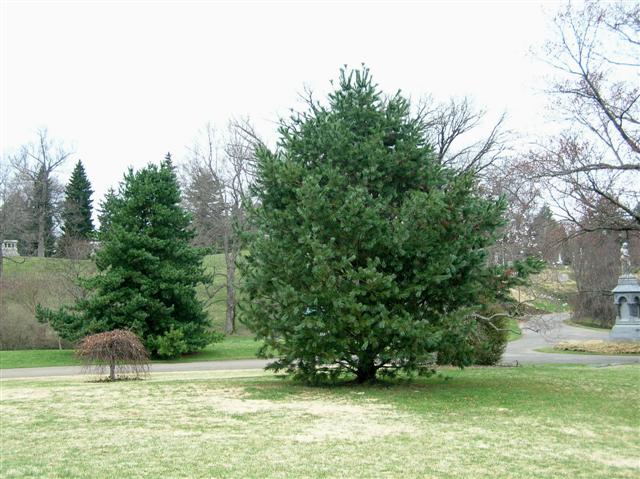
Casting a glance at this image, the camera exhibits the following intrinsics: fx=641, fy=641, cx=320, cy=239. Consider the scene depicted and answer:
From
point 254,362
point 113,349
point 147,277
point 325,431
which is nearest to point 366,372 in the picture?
point 325,431

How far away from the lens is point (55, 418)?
10.5m

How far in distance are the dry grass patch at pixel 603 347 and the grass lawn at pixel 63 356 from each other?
1614 cm

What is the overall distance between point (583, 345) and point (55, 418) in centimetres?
2825

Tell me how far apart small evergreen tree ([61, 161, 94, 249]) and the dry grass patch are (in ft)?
138

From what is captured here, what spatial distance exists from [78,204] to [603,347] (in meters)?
50.5

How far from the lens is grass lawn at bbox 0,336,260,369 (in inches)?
1086

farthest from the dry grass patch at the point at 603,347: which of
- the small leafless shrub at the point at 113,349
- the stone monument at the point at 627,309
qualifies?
the small leafless shrub at the point at 113,349

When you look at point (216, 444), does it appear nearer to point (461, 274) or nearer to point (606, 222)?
point (461, 274)

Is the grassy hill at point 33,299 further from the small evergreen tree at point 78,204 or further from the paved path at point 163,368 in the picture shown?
the small evergreen tree at point 78,204

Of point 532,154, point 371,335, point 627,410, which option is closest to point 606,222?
point 532,154

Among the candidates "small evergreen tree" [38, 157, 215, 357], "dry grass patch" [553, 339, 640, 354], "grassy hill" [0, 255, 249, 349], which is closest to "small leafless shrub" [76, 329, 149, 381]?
"small evergreen tree" [38, 157, 215, 357]

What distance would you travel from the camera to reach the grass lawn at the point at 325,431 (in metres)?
6.95

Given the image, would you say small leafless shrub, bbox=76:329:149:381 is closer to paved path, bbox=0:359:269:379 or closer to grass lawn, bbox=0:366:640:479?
grass lawn, bbox=0:366:640:479

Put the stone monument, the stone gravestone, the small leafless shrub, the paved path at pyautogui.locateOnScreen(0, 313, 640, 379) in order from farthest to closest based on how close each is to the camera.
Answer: the stone gravestone
the stone monument
the paved path at pyautogui.locateOnScreen(0, 313, 640, 379)
the small leafless shrub
